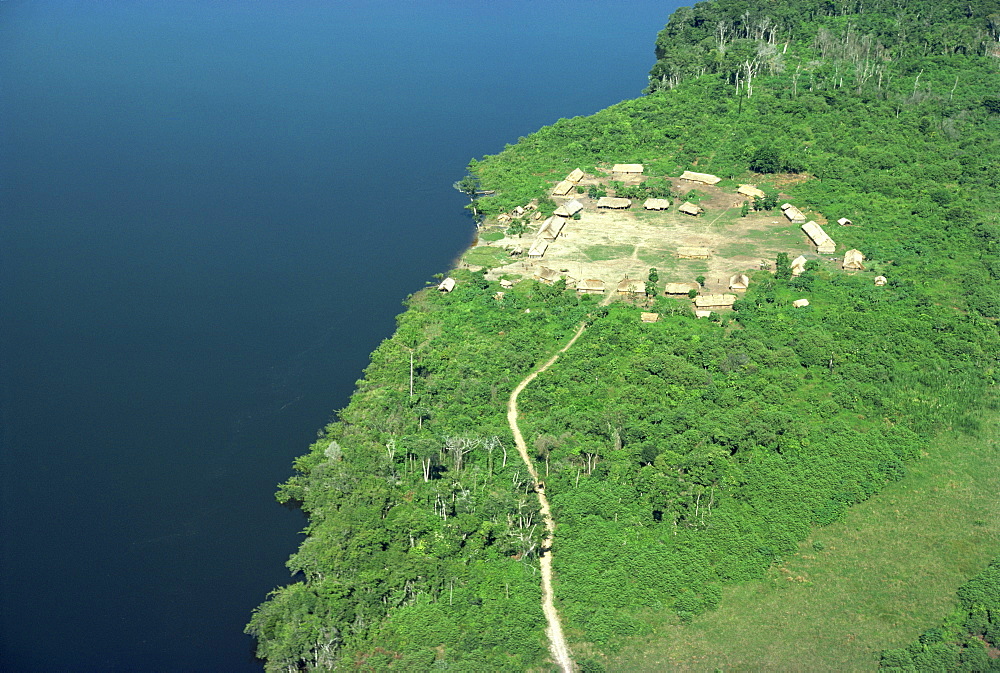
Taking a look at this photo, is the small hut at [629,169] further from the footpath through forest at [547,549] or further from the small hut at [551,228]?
the footpath through forest at [547,549]

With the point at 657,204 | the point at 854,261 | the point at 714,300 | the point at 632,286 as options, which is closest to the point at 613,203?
the point at 657,204

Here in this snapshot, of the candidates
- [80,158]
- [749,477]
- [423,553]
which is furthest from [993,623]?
[80,158]

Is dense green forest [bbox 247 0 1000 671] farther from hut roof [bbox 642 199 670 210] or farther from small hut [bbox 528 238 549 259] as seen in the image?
hut roof [bbox 642 199 670 210]

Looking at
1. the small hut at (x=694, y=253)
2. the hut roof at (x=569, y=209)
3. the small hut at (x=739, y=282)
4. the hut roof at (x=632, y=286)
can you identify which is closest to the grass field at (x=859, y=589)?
the small hut at (x=739, y=282)

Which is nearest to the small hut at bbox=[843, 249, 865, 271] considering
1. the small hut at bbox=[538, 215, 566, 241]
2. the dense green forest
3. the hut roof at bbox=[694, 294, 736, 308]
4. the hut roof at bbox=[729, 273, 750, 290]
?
the dense green forest

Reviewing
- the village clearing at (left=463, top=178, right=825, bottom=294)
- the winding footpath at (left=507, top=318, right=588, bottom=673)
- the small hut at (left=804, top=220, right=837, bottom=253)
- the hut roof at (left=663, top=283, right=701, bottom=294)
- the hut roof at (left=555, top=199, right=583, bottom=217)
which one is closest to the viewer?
the winding footpath at (left=507, top=318, right=588, bottom=673)

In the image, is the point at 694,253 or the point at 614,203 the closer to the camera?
the point at 694,253

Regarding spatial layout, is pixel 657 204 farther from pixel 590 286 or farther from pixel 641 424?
pixel 641 424
